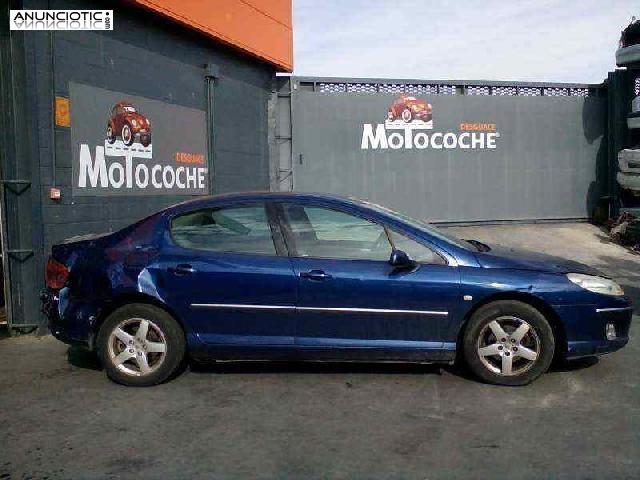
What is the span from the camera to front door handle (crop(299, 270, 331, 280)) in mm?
4961

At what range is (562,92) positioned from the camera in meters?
14.7

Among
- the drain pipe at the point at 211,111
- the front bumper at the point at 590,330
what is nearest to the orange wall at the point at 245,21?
the drain pipe at the point at 211,111

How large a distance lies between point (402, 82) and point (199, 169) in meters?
5.40

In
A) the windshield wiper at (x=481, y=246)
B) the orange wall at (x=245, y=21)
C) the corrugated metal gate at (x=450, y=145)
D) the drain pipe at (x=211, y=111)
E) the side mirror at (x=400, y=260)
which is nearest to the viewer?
the side mirror at (x=400, y=260)

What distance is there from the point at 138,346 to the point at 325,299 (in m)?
1.49

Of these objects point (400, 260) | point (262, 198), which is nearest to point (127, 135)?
point (262, 198)

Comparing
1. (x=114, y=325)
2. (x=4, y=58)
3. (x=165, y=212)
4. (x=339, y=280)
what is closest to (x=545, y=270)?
(x=339, y=280)

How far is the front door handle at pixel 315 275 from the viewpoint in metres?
4.96

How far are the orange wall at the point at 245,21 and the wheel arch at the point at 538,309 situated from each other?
5.84 meters

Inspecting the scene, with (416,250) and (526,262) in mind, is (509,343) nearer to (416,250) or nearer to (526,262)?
(526,262)

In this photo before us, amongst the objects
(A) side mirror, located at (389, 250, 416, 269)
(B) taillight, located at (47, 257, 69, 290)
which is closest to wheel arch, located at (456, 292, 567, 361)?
(A) side mirror, located at (389, 250, 416, 269)

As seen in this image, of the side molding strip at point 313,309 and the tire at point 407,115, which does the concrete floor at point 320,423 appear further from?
the tire at point 407,115

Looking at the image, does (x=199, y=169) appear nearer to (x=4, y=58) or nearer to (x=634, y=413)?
(x=4, y=58)

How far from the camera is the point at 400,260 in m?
4.91
